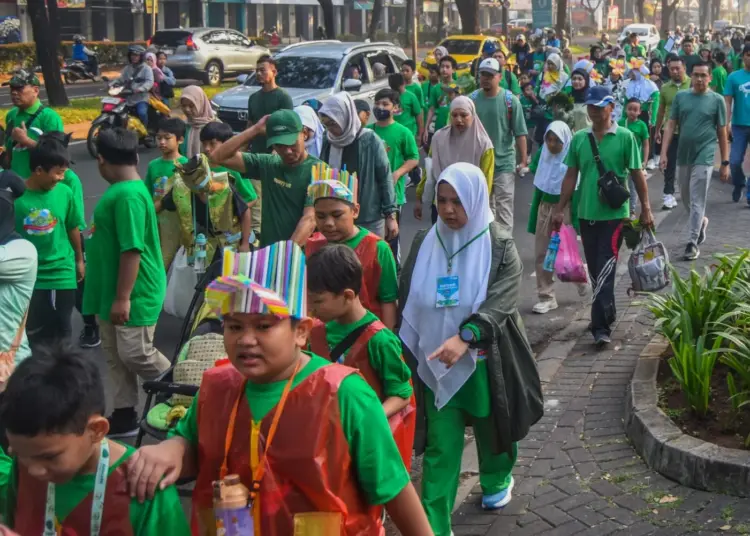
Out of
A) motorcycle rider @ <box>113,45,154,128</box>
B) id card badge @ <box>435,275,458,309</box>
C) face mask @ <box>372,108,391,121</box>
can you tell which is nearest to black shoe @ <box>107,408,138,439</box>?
id card badge @ <box>435,275,458,309</box>

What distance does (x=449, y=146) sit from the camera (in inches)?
369

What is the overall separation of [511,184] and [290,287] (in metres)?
7.69

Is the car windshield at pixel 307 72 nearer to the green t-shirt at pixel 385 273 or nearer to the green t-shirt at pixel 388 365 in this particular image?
the green t-shirt at pixel 385 273

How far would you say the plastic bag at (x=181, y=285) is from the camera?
301 inches

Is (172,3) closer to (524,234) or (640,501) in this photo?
(524,234)

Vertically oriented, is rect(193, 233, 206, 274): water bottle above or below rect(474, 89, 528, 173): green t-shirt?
below

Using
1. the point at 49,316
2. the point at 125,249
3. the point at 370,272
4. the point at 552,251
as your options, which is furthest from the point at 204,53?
the point at 370,272

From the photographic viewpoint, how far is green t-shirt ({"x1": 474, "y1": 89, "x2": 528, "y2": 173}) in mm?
10648

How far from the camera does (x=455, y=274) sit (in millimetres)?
4969

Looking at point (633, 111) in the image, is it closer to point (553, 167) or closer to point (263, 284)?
point (553, 167)

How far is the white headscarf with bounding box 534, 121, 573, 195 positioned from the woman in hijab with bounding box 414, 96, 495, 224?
1.35 feet

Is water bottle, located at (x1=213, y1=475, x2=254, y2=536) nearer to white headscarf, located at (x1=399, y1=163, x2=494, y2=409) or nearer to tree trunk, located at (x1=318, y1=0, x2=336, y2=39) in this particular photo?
white headscarf, located at (x1=399, y1=163, x2=494, y2=409)

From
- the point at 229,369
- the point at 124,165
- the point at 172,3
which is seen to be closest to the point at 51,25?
the point at 124,165

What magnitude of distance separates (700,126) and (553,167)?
7.40ft
